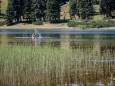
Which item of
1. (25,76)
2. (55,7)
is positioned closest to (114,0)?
(55,7)

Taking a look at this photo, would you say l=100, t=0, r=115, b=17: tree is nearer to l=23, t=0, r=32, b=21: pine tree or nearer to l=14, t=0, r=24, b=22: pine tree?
l=23, t=0, r=32, b=21: pine tree

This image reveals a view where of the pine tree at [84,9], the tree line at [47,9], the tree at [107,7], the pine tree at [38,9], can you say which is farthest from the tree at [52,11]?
the tree at [107,7]

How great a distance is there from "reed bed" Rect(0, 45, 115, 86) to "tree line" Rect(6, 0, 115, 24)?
112 metres

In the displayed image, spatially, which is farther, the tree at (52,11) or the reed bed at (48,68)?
the tree at (52,11)

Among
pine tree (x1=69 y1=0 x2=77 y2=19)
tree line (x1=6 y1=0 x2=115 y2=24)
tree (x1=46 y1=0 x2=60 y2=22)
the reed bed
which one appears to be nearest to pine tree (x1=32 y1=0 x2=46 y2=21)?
tree line (x1=6 y1=0 x2=115 y2=24)

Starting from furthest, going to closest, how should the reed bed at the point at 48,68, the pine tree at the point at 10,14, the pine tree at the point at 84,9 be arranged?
1. the pine tree at the point at 10,14
2. the pine tree at the point at 84,9
3. the reed bed at the point at 48,68

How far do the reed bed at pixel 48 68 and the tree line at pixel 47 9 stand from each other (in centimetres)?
11168

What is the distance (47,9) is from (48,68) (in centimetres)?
12129

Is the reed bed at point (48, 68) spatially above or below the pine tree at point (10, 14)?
above

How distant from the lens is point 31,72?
89.9ft

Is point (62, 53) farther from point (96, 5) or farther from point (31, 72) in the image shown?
point (96, 5)

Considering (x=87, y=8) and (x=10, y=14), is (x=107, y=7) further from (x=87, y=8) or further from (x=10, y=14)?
(x=10, y=14)

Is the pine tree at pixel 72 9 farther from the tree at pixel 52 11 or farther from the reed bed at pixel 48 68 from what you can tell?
the reed bed at pixel 48 68

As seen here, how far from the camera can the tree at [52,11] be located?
14614 cm
